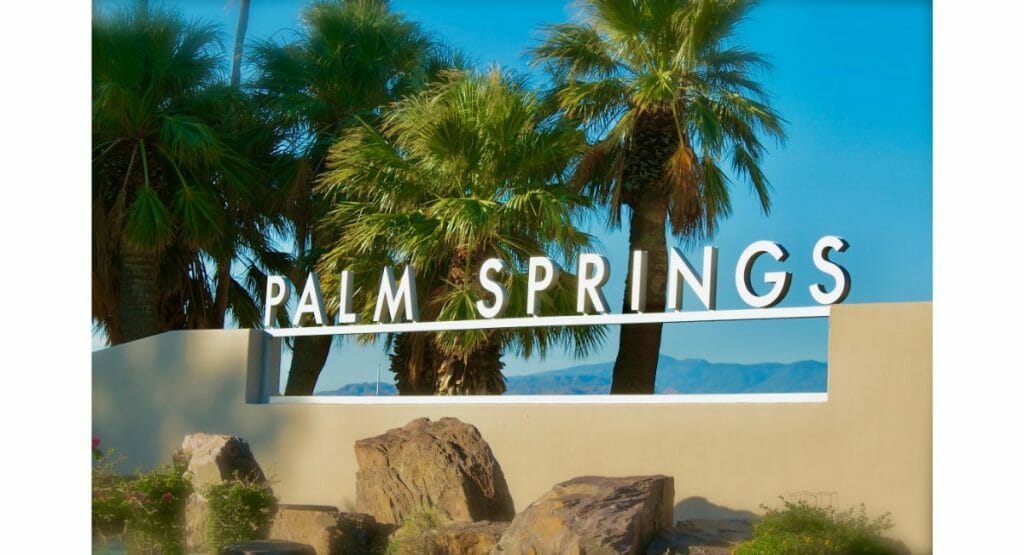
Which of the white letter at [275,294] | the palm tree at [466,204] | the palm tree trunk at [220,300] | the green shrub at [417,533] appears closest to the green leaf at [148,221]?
the palm tree trunk at [220,300]

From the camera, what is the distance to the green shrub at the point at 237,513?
12.4 m

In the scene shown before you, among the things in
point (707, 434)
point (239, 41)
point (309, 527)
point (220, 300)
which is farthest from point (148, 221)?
point (707, 434)

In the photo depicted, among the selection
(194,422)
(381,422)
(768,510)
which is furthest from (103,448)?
(768,510)

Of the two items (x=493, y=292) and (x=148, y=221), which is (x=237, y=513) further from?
(x=148, y=221)

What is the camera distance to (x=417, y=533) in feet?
37.3

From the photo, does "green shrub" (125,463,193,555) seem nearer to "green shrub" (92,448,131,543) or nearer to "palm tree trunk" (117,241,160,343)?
"green shrub" (92,448,131,543)

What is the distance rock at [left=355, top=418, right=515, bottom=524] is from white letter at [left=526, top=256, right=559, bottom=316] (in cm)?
186

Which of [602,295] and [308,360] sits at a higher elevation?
[602,295]

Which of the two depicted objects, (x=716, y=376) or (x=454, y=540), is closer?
(x=454, y=540)

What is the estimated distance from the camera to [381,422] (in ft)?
46.6

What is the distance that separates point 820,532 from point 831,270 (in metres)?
2.53
